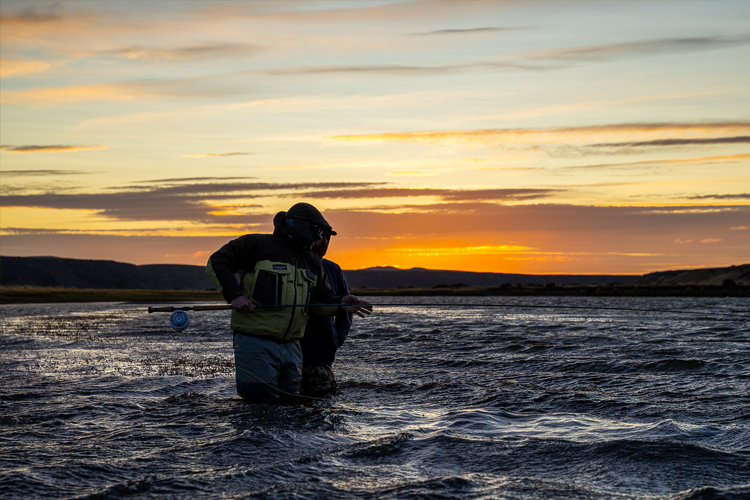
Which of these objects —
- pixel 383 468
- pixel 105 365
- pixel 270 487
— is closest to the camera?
pixel 270 487

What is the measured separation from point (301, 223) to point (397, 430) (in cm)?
227

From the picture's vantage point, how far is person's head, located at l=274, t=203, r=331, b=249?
670 cm

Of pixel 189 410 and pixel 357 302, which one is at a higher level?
pixel 357 302

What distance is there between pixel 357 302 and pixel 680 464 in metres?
3.57

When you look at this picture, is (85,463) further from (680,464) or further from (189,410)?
(680,464)

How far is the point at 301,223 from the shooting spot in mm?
6703

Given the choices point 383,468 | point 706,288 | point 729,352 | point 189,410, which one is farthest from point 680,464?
point 706,288

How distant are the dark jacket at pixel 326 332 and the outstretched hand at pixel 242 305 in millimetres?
1306

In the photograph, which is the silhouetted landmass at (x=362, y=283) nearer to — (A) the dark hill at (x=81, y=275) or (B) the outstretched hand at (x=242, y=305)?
(A) the dark hill at (x=81, y=275)

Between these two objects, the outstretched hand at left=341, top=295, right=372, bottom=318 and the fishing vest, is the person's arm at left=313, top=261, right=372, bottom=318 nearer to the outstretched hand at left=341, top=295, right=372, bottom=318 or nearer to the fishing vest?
the outstretched hand at left=341, top=295, right=372, bottom=318

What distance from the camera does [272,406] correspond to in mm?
6793

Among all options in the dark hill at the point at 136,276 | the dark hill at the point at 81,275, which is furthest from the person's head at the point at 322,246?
the dark hill at the point at 81,275

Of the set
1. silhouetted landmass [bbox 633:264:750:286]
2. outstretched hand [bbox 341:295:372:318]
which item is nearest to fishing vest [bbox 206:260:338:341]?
outstretched hand [bbox 341:295:372:318]

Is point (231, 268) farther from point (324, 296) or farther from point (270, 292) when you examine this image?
point (324, 296)
